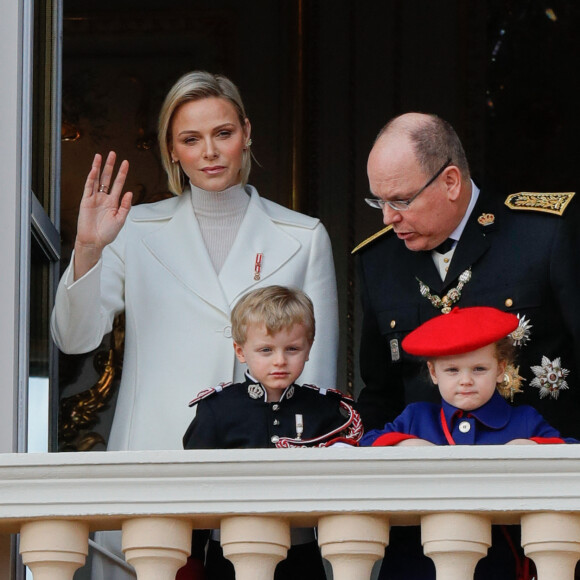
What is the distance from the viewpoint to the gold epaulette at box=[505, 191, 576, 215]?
4414mm

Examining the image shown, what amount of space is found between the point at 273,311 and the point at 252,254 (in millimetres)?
494

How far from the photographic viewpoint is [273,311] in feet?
14.0

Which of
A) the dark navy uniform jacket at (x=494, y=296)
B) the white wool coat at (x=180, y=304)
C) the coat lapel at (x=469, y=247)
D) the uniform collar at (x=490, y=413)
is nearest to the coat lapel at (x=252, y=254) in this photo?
the white wool coat at (x=180, y=304)

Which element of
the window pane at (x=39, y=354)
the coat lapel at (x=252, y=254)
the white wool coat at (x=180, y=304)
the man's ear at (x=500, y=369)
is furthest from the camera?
the coat lapel at (x=252, y=254)

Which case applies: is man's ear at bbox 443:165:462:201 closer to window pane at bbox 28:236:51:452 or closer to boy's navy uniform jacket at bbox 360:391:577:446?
boy's navy uniform jacket at bbox 360:391:577:446

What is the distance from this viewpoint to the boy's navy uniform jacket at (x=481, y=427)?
157 inches

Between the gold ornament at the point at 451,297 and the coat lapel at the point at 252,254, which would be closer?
the gold ornament at the point at 451,297

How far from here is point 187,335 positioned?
185 inches

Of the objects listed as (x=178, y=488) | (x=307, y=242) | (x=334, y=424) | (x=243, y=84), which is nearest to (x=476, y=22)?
(x=243, y=84)

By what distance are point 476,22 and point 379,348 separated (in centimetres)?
249

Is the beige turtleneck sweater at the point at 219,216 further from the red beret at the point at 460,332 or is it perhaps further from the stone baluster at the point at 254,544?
the stone baluster at the point at 254,544

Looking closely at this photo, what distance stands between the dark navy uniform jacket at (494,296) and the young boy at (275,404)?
127 mm

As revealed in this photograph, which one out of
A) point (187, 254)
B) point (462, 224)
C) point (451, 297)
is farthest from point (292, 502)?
point (187, 254)

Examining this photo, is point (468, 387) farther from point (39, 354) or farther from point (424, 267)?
point (39, 354)
